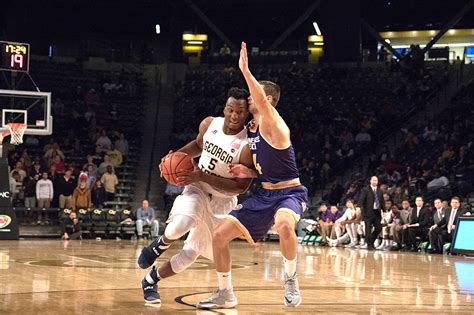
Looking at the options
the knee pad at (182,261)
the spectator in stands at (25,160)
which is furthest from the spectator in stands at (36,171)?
the knee pad at (182,261)

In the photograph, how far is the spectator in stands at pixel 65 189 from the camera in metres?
21.1

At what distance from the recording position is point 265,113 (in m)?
6.48

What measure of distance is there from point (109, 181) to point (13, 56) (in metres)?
4.26

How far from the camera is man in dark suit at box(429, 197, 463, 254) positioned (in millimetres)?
16766

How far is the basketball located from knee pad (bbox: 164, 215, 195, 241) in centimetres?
38

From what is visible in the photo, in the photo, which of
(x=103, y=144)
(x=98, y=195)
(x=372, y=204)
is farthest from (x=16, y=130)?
(x=372, y=204)

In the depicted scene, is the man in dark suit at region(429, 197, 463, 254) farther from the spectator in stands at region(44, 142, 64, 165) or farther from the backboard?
the spectator in stands at region(44, 142, 64, 165)

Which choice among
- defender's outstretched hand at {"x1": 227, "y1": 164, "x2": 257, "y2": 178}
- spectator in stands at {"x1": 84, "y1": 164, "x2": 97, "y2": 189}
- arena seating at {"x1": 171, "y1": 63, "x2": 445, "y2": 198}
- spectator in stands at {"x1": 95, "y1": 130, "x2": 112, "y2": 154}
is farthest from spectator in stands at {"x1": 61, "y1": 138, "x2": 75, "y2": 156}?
defender's outstretched hand at {"x1": 227, "y1": 164, "x2": 257, "y2": 178}

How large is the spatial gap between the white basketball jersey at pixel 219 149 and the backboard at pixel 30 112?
12.4 meters

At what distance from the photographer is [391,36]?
123 feet

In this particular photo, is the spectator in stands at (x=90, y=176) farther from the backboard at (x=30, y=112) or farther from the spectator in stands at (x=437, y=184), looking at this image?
the spectator in stands at (x=437, y=184)

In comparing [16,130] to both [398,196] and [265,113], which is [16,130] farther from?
[265,113]

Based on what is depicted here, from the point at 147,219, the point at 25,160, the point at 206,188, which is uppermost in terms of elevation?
the point at 25,160

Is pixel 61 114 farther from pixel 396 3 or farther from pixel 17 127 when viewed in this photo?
pixel 396 3
